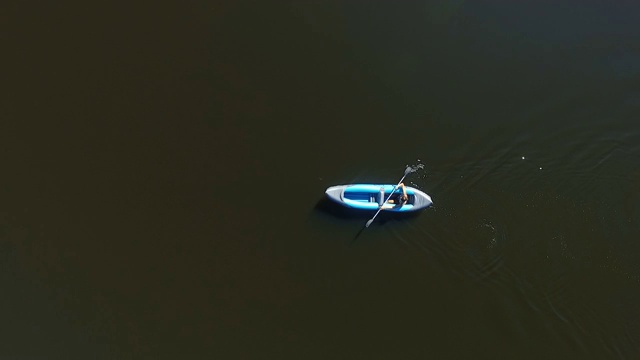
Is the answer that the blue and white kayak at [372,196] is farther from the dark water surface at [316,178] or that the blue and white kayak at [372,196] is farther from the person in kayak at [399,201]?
the dark water surface at [316,178]

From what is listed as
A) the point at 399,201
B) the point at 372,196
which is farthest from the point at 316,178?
the point at 399,201

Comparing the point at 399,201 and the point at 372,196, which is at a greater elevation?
the point at 372,196

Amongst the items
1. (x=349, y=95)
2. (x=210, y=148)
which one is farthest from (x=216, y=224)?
(x=349, y=95)

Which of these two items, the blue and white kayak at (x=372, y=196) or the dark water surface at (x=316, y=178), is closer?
the dark water surface at (x=316, y=178)

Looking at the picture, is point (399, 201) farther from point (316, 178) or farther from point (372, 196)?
point (316, 178)

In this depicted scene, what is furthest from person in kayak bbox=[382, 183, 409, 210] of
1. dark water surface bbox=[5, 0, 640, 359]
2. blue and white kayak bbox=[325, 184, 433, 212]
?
dark water surface bbox=[5, 0, 640, 359]

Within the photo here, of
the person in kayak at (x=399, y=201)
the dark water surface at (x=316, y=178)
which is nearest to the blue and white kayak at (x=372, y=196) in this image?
the person in kayak at (x=399, y=201)
